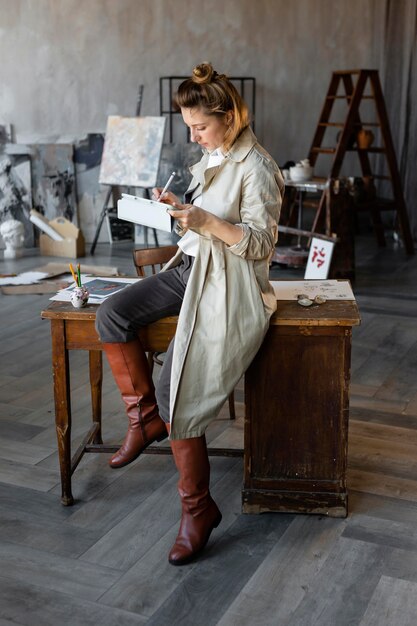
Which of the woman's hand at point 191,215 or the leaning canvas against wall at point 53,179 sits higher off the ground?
the woman's hand at point 191,215

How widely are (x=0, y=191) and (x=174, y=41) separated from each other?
7.16ft

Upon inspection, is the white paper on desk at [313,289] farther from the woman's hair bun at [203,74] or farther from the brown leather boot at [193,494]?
the woman's hair bun at [203,74]

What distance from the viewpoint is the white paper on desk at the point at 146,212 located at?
2.38m

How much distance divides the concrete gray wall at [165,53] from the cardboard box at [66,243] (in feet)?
3.41

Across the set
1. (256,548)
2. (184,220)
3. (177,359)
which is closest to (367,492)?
(256,548)

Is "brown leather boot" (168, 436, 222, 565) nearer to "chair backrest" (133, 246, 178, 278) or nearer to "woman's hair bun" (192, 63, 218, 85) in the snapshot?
"chair backrest" (133, 246, 178, 278)

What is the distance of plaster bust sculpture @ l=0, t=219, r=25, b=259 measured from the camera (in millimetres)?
6906

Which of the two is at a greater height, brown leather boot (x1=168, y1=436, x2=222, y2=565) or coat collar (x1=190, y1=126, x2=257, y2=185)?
coat collar (x1=190, y1=126, x2=257, y2=185)

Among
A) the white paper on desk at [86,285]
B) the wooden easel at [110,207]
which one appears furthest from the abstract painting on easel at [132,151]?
the white paper on desk at [86,285]

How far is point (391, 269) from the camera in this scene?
649 centimetres

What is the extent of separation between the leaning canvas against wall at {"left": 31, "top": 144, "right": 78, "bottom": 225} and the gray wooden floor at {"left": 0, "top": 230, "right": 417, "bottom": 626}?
407cm

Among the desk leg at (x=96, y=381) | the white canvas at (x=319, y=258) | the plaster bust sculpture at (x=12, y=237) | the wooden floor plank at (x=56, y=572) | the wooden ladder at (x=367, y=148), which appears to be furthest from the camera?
A: the plaster bust sculpture at (x=12, y=237)

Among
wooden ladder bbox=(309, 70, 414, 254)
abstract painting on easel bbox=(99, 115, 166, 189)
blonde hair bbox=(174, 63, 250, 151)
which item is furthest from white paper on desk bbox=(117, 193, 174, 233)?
abstract painting on easel bbox=(99, 115, 166, 189)

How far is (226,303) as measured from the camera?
241 cm
